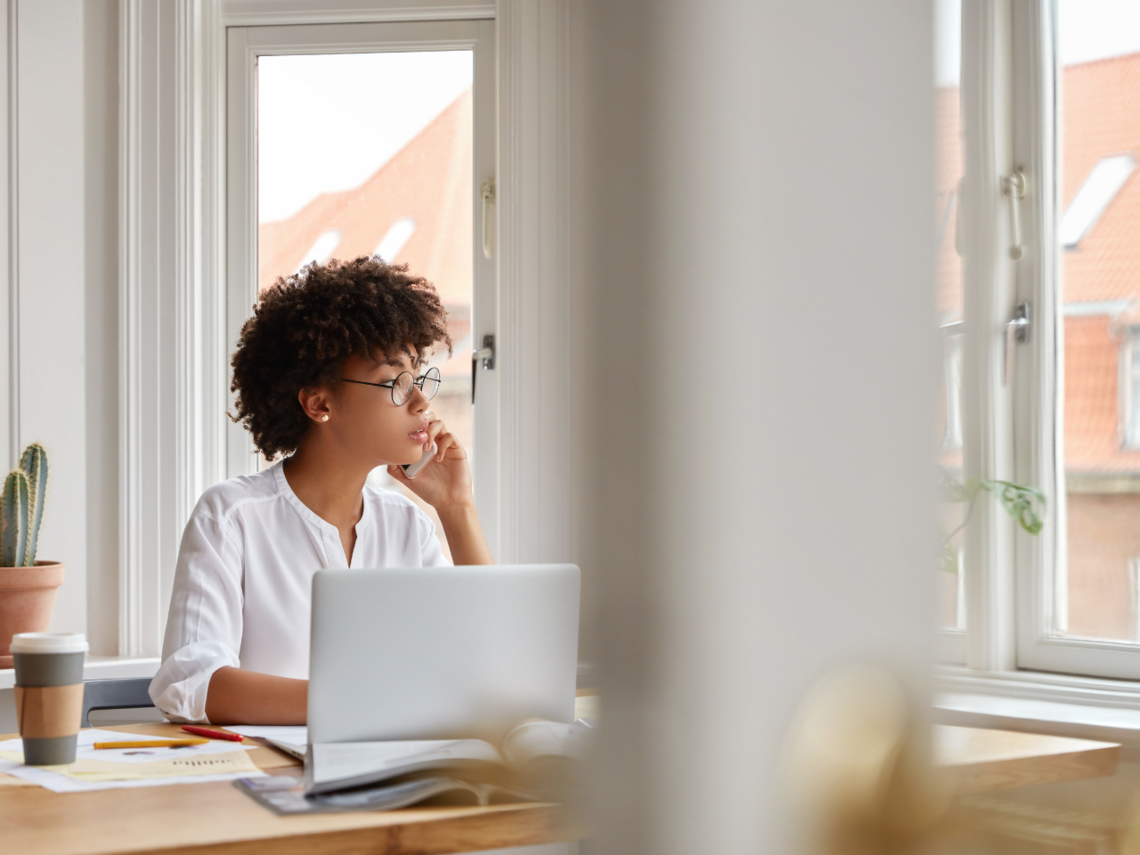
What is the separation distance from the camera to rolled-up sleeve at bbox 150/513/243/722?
3.73ft

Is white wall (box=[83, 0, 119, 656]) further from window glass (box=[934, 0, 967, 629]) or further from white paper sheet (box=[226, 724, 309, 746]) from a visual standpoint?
window glass (box=[934, 0, 967, 629])

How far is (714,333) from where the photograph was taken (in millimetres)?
Result: 92

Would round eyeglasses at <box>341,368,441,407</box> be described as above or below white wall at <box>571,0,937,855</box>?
above

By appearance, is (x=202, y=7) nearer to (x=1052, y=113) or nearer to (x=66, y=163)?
(x=66, y=163)

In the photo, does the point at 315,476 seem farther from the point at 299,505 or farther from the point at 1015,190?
the point at 1015,190

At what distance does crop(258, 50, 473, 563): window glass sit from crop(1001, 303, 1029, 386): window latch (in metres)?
2.15

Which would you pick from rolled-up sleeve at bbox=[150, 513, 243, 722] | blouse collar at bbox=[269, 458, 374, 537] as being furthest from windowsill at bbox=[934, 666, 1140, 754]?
blouse collar at bbox=[269, 458, 374, 537]

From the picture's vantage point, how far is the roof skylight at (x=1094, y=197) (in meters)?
0.08

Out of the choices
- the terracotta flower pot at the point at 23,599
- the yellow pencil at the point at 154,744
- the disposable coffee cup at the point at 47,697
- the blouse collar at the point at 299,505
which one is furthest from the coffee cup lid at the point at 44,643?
the terracotta flower pot at the point at 23,599

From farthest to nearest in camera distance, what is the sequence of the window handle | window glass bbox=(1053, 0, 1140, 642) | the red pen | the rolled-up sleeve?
the window handle → the rolled-up sleeve → the red pen → window glass bbox=(1053, 0, 1140, 642)

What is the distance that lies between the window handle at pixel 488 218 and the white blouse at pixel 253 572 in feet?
2.79

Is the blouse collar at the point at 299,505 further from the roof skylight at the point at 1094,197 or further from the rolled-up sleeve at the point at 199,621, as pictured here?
the roof skylight at the point at 1094,197

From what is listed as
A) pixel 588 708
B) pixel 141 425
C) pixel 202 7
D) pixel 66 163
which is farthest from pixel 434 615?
pixel 202 7

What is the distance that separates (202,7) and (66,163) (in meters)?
0.44
